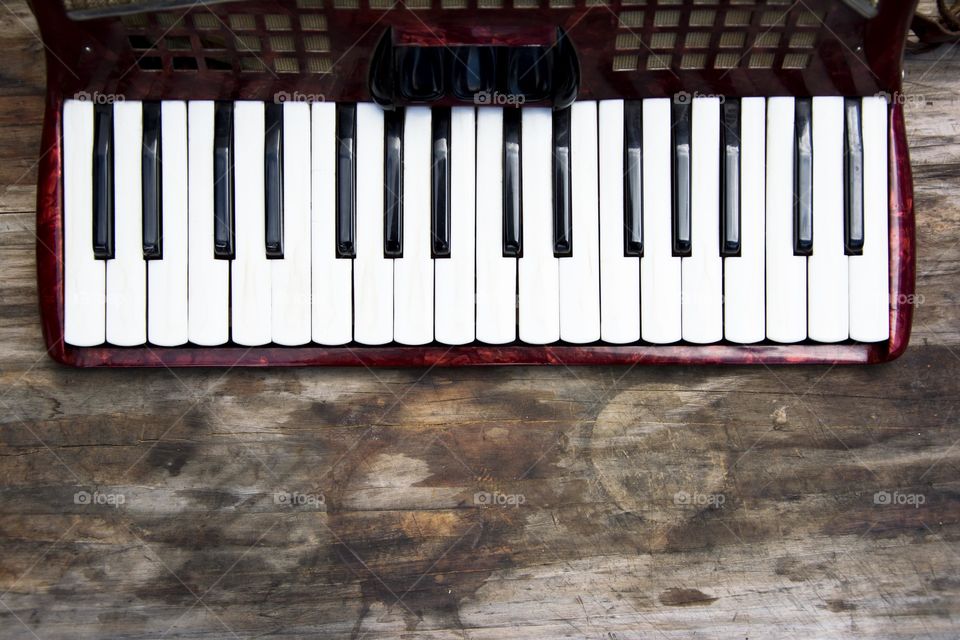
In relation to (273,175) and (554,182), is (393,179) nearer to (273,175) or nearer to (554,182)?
(273,175)

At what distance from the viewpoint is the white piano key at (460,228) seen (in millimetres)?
1712

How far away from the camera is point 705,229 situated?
1725mm

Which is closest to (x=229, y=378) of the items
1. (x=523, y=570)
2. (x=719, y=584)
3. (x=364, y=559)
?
(x=364, y=559)

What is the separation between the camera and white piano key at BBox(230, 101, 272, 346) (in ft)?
5.58

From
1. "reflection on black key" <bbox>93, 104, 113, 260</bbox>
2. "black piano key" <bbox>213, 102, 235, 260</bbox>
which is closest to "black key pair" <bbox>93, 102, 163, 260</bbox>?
"reflection on black key" <bbox>93, 104, 113, 260</bbox>

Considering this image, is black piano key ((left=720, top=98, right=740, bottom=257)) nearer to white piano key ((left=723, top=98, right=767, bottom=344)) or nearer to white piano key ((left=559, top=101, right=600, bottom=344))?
A: white piano key ((left=723, top=98, right=767, bottom=344))

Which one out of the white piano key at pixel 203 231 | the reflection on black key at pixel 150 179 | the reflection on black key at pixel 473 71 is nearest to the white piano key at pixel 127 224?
the reflection on black key at pixel 150 179

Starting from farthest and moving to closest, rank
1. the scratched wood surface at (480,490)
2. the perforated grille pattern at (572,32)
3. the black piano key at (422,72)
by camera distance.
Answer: the scratched wood surface at (480,490) → the black piano key at (422,72) → the perforated grille pattern at (572,32)

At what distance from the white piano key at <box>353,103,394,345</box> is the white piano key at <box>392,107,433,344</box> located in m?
0.02

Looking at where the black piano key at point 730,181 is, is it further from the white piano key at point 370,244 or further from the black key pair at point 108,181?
the black key pair at point 108,181

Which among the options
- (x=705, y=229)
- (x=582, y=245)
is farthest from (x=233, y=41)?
(x=705, y=229)

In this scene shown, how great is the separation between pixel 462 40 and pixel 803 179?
0.87 metres

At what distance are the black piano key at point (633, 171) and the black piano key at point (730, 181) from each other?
199mm

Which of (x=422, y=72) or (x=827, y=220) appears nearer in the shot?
(x=422, y=72)
